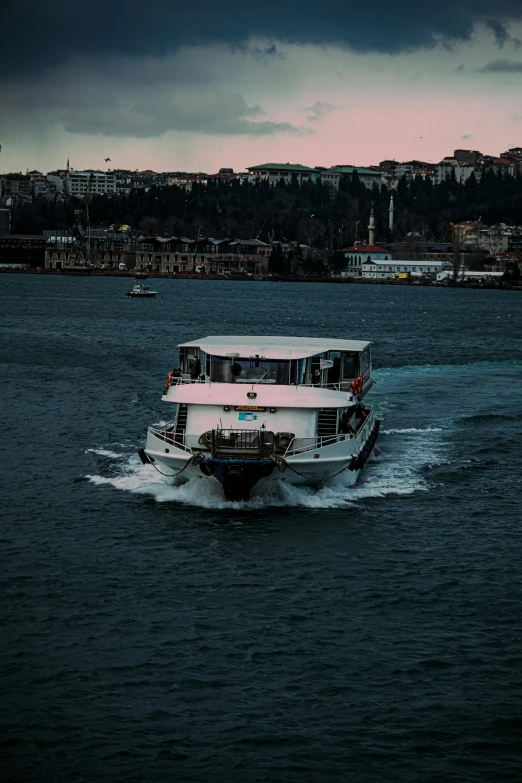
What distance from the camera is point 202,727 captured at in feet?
59.6

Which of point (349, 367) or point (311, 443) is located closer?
point (311, 443)

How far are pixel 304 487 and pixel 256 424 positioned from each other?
2174mm

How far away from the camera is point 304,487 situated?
31.0 meters

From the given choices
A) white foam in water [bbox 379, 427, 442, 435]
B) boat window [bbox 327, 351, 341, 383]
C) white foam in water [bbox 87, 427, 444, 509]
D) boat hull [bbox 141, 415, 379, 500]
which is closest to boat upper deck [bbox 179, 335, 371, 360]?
boat window [bbox 327, 351, 341, 383]

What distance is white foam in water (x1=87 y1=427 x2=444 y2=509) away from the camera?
1195 inches

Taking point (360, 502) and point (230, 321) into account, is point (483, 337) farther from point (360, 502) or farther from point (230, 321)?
point (360, 502)

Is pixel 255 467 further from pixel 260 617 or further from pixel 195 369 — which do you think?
pixel 260 617

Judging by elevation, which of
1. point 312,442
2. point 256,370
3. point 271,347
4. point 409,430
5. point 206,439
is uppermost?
point 271,347

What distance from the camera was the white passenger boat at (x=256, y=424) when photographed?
29.7m

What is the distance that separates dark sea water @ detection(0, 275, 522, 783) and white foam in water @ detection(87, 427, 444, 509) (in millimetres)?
85

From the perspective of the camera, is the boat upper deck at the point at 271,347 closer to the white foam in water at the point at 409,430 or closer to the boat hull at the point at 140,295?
the white foam in water at the point at 409,430

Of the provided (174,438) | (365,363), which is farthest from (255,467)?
(365,363)

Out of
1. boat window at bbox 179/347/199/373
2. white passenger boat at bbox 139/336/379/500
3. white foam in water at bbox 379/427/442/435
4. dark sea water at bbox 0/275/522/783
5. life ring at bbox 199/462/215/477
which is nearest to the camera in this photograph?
dark sea water at bbox 0/275/522/783

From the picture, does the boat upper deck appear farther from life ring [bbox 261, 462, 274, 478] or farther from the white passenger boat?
life ring [bbox 261, 462, 274, 478]
